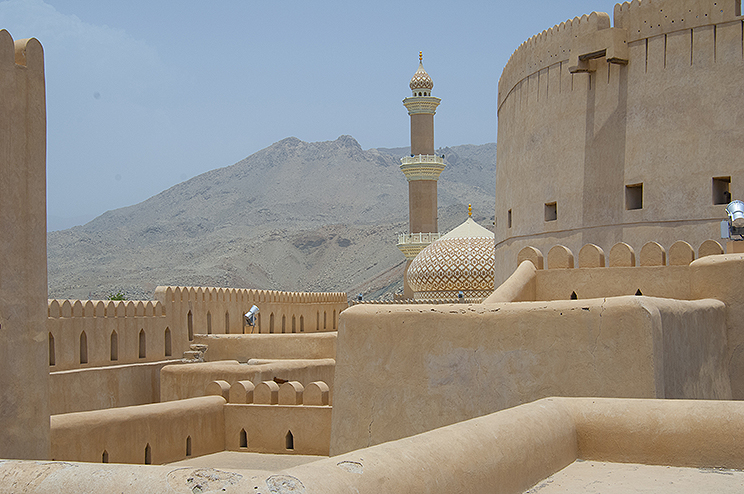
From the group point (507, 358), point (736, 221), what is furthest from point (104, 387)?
point (736, 221)

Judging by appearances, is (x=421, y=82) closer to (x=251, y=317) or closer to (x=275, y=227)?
(x=251, y=317)

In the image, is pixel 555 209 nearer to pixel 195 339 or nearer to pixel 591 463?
pixel 195 339

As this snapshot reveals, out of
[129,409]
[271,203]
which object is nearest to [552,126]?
[129,409]

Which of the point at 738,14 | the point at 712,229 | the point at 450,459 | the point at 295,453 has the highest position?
the point at 738,14

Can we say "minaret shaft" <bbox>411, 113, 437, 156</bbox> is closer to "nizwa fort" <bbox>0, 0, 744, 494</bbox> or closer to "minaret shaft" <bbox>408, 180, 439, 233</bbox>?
"minaret shaft" <bbox>408, 180, 439, 233</bbox>

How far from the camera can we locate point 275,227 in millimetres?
99875

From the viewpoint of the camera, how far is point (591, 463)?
524 centimetres

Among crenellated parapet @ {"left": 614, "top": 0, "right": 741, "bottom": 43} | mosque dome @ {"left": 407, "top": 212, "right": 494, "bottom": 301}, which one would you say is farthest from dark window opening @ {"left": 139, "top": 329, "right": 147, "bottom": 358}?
crenellated parapet @ {"left": 614, "top": 0, "right": 741, "bottom": 43}

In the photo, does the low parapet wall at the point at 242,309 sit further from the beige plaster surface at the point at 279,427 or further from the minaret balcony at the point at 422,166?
the minaret balcony at the point at 422,166

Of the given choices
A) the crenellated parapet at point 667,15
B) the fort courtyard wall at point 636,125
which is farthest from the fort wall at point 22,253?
Answer: the crenellated parapet at point 667,15

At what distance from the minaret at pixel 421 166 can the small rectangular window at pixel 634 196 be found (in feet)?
63.2

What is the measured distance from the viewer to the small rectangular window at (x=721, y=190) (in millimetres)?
12234

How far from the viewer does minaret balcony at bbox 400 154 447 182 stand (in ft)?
106

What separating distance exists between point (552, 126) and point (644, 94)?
5.80 feet
